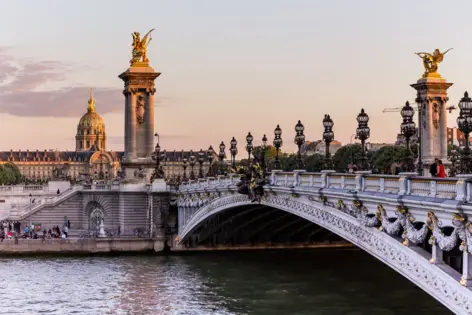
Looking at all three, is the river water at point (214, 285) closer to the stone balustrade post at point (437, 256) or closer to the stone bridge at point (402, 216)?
the stone bridge at point (402, 216)

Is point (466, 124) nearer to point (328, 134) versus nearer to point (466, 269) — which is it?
point (466, 269)

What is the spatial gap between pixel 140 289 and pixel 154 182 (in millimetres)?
23636

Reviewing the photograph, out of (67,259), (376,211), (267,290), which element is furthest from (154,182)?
(376,211)

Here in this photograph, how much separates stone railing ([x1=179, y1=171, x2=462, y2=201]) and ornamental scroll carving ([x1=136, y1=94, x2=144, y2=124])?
35.3 m

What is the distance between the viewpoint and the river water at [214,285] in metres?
37.5

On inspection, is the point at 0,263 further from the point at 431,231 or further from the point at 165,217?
the point at 431,231

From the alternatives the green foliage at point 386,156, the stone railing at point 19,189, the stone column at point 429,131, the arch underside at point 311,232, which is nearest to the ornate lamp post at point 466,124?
the arch underside at point 311,232

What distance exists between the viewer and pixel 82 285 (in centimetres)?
4528

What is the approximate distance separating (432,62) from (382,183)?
42.7 metres

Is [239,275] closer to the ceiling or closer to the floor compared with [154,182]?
closer to the floor

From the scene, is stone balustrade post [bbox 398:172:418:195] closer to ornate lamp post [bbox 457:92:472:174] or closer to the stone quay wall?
ornate lamp post [bbox 457:92:472:174]

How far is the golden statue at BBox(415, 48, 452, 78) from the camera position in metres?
65.3

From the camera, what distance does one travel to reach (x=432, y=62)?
217 ft

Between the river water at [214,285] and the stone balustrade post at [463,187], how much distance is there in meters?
14.9
